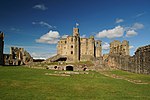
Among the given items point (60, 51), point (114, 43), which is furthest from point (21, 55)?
point (114, 43)

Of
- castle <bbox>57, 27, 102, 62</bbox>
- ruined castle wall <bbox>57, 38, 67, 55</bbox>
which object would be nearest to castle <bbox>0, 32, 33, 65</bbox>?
ruined castle wall <bbox>57, 38, 67, 55</bbox>

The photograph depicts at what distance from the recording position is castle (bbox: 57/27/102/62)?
2188 inches

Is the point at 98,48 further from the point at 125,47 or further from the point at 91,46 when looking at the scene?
the point at 125,47

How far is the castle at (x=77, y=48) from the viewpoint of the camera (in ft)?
182

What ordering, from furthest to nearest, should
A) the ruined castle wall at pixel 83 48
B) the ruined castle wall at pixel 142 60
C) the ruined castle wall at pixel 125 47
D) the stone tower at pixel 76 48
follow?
the ruined castle wall at pixel 83 48 < the stone tower at pixel 76 48 < the ruined castle wall at pixel 125 47 < the ruined castle wall at pixel 142 60

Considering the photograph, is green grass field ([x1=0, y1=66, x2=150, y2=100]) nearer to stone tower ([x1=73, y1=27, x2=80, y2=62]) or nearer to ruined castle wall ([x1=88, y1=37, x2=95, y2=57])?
stone tower ([x1=73, y1=27, x2=80, y2=62])

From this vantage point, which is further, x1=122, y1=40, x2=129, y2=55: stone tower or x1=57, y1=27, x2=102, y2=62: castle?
x1=57, y1=27, x2=102, y2=62: castle

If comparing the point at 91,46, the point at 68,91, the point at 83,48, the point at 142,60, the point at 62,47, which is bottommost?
the point at 68,91

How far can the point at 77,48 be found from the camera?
55.7 m

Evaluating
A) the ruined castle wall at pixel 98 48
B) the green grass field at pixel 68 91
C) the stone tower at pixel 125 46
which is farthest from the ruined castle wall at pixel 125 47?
the green grass field at pixel 68 91

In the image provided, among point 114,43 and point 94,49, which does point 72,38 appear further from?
point 114,43

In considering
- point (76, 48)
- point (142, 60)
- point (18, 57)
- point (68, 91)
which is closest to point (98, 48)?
point (76, 48)

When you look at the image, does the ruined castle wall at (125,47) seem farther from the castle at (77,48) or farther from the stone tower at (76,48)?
the stone tower at (76,48)

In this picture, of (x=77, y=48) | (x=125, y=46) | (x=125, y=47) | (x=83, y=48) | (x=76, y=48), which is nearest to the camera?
(x=125, y=47)
